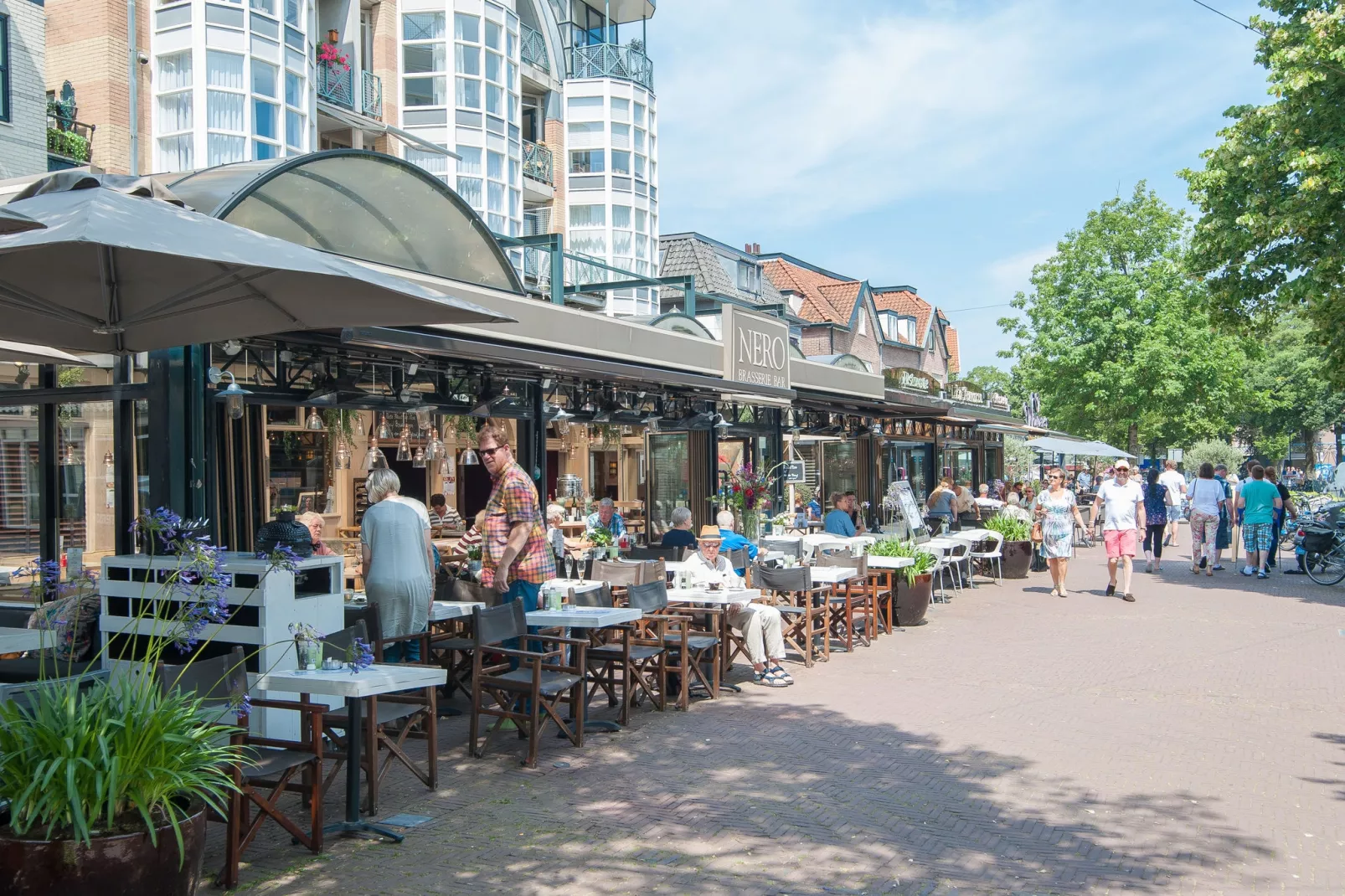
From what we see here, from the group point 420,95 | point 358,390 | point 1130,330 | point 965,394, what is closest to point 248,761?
point 358,390

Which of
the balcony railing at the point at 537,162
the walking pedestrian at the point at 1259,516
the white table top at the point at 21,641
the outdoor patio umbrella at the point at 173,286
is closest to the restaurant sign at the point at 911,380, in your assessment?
the walking pedestrian at the point at 1259,516

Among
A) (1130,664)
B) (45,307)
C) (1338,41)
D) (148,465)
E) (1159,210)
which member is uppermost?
(1159,210)

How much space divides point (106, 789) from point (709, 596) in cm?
539

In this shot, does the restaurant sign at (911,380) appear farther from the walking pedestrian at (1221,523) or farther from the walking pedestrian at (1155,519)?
the walking pedestrian at (1221,523)

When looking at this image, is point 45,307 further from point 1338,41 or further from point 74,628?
point 1338,41

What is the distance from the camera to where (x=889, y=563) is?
36.5ft

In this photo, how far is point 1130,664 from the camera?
928 centimetres

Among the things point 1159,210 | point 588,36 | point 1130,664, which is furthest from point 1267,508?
point 588,36

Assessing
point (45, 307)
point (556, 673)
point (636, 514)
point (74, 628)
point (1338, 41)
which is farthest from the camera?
point (636, 514)

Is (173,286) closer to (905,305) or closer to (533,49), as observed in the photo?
(533,49)

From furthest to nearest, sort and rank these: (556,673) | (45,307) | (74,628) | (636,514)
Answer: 1. (636,514)
2. (556,673)
3. (74,628)
4. (45,307)

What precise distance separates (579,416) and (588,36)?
2208 cm

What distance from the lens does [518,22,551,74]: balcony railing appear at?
92.7ft

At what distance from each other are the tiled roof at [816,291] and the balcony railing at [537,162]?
17161 mm
